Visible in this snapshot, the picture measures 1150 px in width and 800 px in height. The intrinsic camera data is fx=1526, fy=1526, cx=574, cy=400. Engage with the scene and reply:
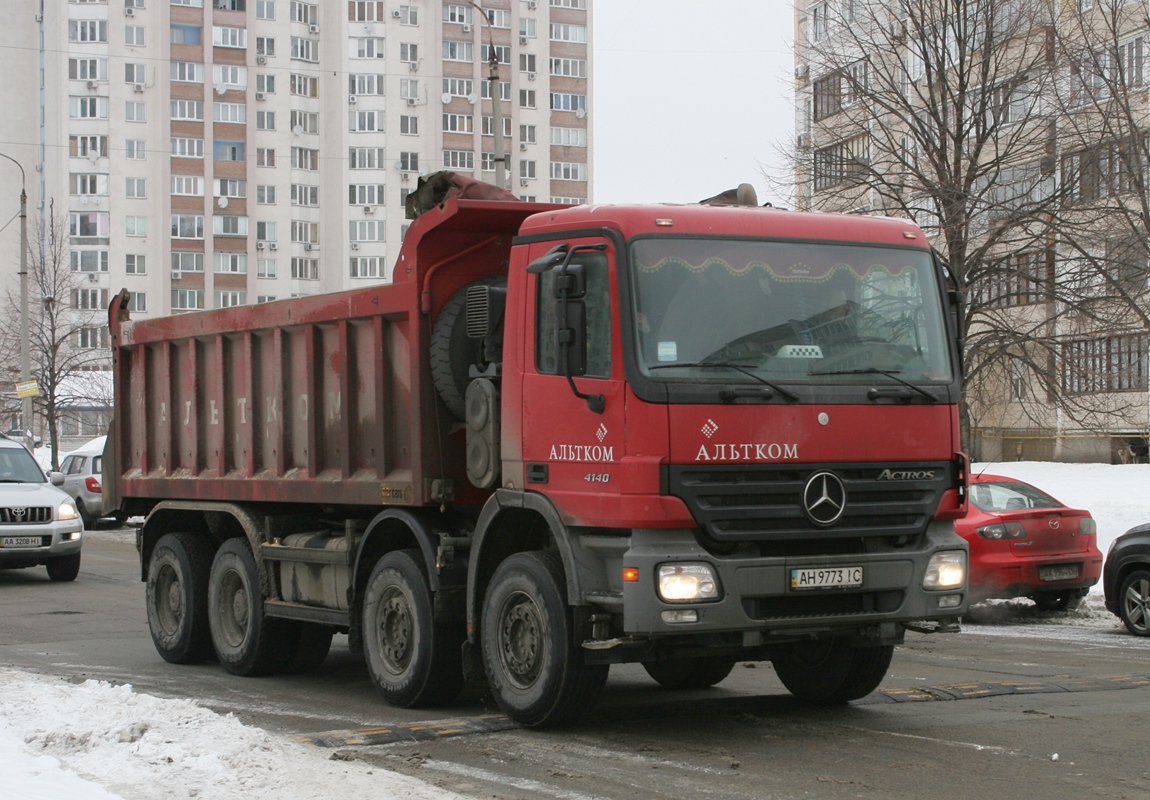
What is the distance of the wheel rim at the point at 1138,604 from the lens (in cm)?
1309

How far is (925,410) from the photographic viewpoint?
26.3 feet

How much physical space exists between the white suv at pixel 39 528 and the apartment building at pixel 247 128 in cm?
6820

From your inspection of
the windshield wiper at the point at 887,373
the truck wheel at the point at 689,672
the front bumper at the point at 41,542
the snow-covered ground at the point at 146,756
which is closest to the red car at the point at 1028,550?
the truck wheel at the point at 689,672

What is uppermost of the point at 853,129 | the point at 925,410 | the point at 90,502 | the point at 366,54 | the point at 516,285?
the point at 366,54

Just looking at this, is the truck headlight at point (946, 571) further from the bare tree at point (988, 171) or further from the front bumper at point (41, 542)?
the bare tree at point (988, 171)

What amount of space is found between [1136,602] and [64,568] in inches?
529

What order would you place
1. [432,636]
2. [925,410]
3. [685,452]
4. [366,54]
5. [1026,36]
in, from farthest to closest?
[366,54]
[1026,36]
[432,636]
[925,410]
[685,452]

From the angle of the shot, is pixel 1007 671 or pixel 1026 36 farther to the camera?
pixel 1026 36

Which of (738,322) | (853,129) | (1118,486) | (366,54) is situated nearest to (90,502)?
(853,129)

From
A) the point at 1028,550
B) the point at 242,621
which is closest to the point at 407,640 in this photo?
the point at 242,621

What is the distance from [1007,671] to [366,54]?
3365 inches

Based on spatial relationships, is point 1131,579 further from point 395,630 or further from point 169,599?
point 169,599

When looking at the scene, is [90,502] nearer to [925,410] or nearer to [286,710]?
[286,710]

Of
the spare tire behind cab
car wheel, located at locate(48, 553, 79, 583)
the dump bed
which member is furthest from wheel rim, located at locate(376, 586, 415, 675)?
car wheel, located at locate(48, 553, 79, 583)
